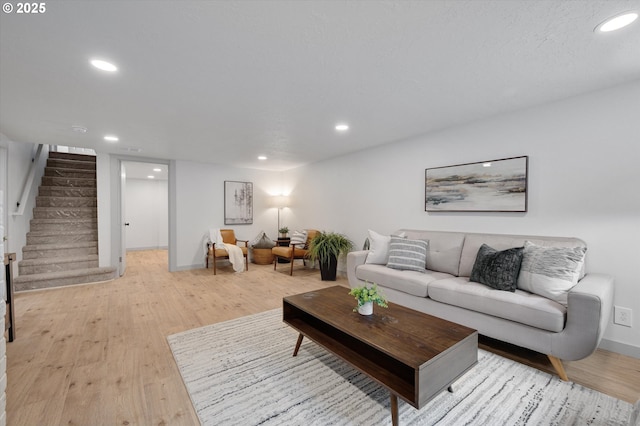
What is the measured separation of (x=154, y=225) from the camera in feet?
27.7

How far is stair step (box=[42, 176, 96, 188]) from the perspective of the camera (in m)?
5.41

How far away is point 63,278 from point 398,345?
525 centimetres

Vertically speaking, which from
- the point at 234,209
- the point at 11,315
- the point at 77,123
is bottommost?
the point at 11,315

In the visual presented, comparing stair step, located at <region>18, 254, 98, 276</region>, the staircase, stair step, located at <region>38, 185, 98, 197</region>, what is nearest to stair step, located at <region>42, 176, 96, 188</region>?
the staircase

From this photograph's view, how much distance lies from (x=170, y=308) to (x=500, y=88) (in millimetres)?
4202

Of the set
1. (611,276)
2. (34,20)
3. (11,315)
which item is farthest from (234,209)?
(611,276)

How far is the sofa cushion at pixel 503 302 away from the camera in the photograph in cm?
195

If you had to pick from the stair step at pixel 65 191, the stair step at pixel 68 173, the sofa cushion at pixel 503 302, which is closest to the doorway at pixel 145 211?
the stair step at pixel 68 173

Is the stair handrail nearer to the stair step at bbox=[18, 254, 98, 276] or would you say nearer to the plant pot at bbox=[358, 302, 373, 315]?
the stair step at bbox=[18, 254, 98, 276]

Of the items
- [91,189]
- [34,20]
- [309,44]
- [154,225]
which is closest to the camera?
[34,20]

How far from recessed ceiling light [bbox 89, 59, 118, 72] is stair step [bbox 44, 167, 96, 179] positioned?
5.10m

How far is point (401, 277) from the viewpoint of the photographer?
2.97 m

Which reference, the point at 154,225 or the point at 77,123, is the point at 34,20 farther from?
the point at 154,225

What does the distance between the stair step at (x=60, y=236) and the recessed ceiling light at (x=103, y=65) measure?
4305 mm
